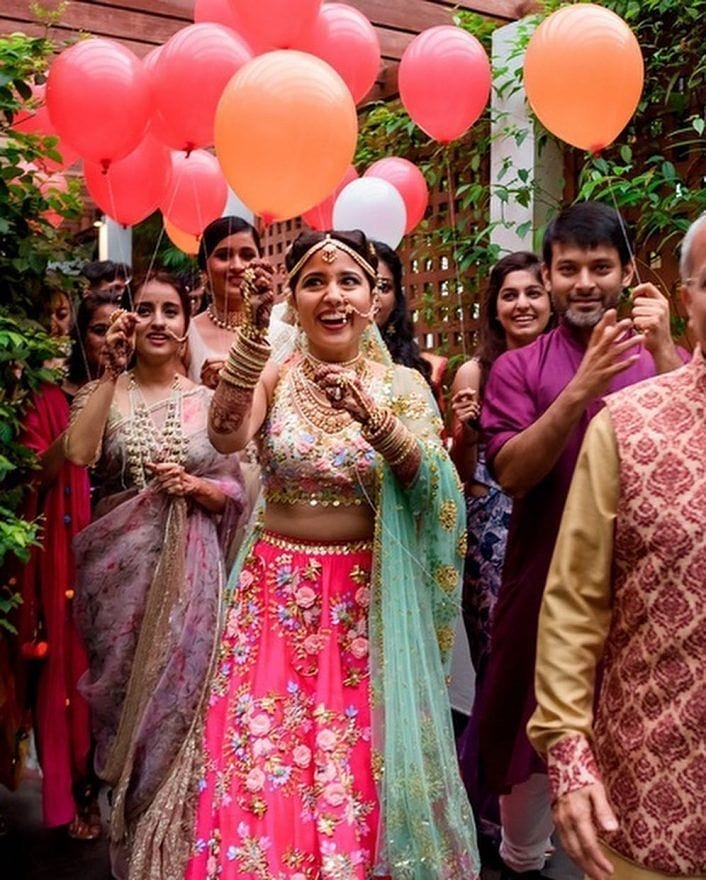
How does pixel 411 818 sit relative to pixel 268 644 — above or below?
below

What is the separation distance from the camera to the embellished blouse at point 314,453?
8.09 feet

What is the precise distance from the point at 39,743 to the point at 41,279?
1353mm

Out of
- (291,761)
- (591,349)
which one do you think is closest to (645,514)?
(591,349)

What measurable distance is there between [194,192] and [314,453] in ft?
6.91

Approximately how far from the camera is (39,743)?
330cm

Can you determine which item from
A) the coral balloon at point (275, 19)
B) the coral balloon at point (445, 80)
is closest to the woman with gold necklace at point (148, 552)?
the coral balloon at point (275, 19)

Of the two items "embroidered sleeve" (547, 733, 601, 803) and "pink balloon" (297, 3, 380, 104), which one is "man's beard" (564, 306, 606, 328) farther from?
"pink balloon" (297, 3, 380, 104)

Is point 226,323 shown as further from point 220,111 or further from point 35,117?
point 35,117

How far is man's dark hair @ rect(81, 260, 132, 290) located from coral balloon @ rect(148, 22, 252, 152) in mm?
498

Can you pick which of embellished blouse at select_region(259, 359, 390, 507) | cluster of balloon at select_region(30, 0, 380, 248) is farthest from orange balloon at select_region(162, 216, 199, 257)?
embellished blouse at select_region(259, 359, 390, 507)

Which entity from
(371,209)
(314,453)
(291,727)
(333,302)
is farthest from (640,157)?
(291,727)

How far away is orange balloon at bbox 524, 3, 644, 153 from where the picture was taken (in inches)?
128

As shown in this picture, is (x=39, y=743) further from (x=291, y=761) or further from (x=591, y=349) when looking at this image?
(x=591, y=349)

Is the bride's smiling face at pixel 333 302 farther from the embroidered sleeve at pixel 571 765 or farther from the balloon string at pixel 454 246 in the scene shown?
the balloon string at pixel 454 246
